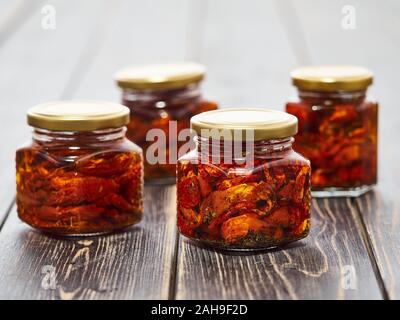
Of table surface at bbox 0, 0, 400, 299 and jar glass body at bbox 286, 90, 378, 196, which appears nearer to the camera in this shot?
table surface at bbox 0, 0, 400, 299

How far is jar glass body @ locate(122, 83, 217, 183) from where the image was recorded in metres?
1.52

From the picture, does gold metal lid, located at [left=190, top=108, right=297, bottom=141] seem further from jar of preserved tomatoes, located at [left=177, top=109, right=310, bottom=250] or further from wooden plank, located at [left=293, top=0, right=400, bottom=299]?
wooden plank, located at [left=293, top=0, right=400, bottom=299]

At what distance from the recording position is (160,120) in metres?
1.52

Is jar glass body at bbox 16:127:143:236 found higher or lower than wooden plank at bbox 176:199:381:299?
higher

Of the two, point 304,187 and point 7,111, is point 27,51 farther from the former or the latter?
point 304,187

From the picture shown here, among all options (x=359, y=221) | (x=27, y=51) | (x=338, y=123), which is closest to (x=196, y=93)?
(x=338, y=123)

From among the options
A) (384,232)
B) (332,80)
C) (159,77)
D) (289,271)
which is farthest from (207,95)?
(289,271)

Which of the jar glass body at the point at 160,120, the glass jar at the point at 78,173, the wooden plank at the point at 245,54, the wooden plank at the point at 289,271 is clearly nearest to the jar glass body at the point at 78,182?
the glass jar at the point at 78,173

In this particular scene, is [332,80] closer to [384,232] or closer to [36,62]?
[384,232]

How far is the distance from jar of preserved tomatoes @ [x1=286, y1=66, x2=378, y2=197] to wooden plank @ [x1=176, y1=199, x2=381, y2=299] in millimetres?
148

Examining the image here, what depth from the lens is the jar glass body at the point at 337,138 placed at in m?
1.43

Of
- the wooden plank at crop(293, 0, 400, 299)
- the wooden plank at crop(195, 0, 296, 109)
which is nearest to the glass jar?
the wooden plank at crop(293, 0, 400, 299)

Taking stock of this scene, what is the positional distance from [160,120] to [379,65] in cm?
89

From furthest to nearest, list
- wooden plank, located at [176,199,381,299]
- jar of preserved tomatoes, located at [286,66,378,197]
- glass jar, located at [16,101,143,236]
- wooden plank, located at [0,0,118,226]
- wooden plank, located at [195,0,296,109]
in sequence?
wooden plank, located at [195,0,296,109]
wooden plank, located at [0,0,118,226]
jar of preserved tomatoes, located at [286,66,378,197]
glass jar, located at [16,101,143,236]
wooden plank, located at [176,199,381,299]
